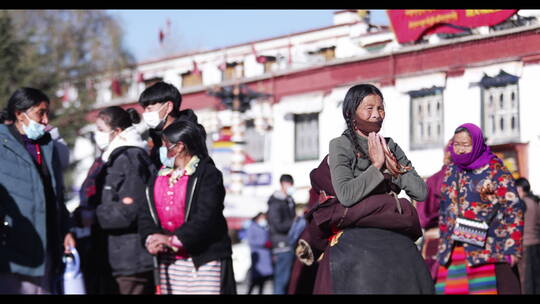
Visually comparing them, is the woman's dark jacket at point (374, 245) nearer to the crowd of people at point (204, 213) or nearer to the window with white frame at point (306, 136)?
the crowd of people at point (204, 213)

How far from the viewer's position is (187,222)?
7211mm

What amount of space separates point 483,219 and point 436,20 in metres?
19.8

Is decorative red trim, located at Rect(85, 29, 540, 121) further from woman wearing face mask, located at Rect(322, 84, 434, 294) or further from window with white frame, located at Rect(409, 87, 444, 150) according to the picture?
woman wearing face mask, located at Rect(322, 84, 434, 294)

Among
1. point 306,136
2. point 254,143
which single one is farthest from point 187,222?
point 254,143

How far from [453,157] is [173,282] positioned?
3046 mm

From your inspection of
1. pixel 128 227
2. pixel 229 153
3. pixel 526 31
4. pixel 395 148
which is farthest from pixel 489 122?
pixel 395 148

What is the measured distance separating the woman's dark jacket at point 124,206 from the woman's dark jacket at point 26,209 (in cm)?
51

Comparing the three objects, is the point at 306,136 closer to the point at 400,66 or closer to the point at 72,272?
the point at 400,66

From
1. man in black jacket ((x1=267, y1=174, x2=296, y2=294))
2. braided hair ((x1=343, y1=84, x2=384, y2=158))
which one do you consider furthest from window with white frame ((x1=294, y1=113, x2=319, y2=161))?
braided hair ((x1=343, y1=84, x2=384, y2=158))

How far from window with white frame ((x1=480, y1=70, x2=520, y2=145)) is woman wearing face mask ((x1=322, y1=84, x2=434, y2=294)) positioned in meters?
19.3

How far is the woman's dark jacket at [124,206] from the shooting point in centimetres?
813

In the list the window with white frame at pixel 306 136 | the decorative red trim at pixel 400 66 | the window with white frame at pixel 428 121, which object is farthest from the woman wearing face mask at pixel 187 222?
the window with white frame at pixel 306 136

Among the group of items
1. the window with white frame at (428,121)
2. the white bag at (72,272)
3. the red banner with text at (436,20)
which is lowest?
the white bag at (72,272)
